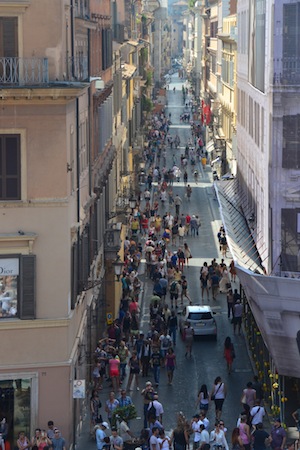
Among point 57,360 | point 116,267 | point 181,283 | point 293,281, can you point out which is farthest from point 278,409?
point 181,283

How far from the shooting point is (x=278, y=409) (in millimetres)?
31625

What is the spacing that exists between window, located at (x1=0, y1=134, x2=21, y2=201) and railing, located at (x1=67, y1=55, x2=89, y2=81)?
2489 millimetres

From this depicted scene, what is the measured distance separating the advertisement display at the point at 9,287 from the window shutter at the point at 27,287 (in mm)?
146

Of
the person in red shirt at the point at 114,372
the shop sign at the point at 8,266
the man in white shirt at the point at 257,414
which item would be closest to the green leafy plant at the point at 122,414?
the man in white shirt at the point at 257,414

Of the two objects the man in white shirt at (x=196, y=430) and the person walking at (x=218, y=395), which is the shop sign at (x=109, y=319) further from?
the man in white shirt at (x=196, y=430)

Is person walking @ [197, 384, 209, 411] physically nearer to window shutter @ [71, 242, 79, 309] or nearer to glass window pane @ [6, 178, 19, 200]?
window shutter @ [71, 242, 79, 309]

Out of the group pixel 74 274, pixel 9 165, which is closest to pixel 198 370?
pixel 74 274

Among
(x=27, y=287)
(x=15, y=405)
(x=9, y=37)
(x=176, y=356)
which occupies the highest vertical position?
(x=9, y=37)

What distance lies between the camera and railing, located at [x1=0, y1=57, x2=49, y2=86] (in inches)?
1093

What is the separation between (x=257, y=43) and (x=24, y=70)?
35.5 feet

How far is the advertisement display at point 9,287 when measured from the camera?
28.4m

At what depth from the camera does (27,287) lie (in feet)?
93.7

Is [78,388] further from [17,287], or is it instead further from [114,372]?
Answer: [114,372]

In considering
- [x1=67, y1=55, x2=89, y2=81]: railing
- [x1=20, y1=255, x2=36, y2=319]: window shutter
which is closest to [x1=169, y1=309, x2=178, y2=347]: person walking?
[x1=67, y1=55, x2=89, y2=81]: railing
